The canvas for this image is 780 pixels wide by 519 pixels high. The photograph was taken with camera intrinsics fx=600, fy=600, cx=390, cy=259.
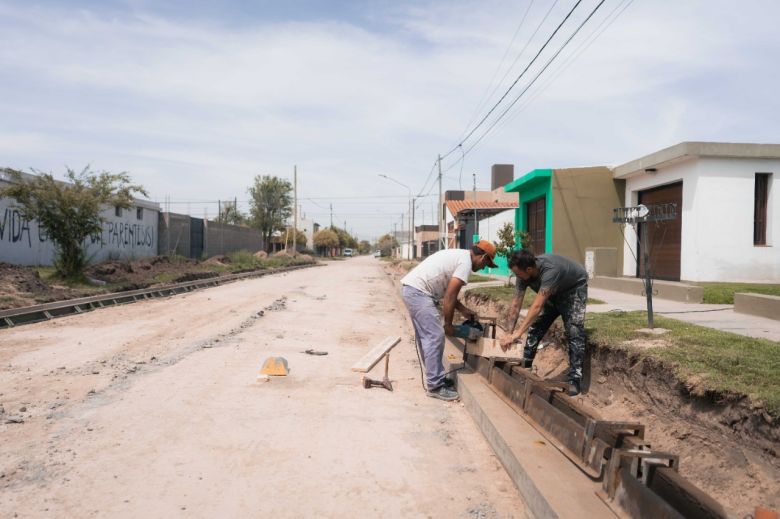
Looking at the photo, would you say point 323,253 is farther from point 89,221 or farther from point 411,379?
point 411,379

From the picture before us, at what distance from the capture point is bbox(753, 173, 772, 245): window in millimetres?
14265

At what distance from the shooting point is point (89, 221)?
19.0m

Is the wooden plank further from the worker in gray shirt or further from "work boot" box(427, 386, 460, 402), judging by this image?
the worker in gray shirt

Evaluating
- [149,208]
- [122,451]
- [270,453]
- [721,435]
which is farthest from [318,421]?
[149,208]

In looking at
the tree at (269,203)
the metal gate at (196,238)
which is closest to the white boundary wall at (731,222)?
the metal gate at (196,238)

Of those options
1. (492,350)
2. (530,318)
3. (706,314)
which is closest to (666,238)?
(706,314)

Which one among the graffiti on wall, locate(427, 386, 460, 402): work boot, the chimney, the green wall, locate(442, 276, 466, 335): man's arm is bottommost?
locate(427, 386, 460, 402): work boot

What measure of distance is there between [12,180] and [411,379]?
18.0 m

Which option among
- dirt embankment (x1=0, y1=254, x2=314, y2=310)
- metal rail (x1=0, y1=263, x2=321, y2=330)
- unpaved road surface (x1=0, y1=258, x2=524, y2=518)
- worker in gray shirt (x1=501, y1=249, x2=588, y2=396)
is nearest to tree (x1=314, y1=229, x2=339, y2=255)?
dirt embankment (x1=0, y1=254, x2=314, y2=310)

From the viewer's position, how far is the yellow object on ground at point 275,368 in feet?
24.3

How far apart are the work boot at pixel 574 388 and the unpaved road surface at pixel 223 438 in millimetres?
→ 1178

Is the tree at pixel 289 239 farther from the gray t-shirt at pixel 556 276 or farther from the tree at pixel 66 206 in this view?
the gray t-shirt at pixel 556 276

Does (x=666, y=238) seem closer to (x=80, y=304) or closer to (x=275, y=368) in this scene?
(x=275, y=368)

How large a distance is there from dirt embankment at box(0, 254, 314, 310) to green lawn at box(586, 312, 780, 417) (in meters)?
12.0
